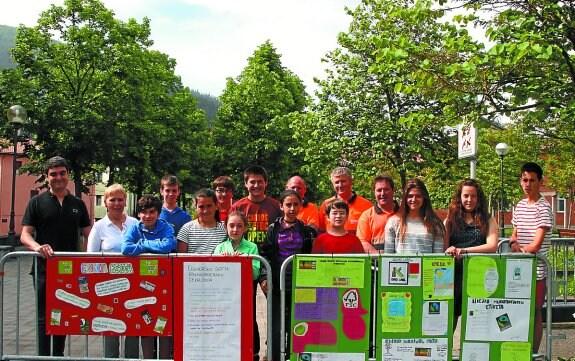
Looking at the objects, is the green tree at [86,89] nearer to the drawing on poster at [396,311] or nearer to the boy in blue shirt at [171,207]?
the boy in blue shirt at [171,207]

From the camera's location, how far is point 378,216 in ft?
21.0

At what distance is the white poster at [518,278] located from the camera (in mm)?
5340

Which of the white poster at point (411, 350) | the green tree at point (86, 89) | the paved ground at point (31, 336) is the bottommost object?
the paved ground at point (31, 336)

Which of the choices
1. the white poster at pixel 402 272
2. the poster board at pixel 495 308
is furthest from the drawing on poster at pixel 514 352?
the white poster at pixel 402 272

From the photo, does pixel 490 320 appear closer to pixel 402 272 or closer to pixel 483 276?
pixel 483 276

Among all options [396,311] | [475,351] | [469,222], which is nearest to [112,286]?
[396,311]

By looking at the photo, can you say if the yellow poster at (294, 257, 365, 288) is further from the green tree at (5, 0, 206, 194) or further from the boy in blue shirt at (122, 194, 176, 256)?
the green tree at (5, 0, 206, 194)

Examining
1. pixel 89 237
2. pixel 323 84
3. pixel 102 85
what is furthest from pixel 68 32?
pixel 89 237

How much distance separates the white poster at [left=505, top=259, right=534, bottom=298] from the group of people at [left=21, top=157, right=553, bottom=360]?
305 mm

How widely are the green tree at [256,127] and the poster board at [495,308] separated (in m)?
32.5

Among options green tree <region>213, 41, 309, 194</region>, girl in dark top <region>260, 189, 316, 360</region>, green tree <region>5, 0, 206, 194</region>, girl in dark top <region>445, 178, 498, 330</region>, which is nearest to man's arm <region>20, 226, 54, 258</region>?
girl in dark top <region>260, 189, 316, 360</region>

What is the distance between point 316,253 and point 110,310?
1910mm

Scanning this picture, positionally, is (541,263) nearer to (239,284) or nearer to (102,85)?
(239,284)

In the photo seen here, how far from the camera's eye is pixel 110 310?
5488 mm
